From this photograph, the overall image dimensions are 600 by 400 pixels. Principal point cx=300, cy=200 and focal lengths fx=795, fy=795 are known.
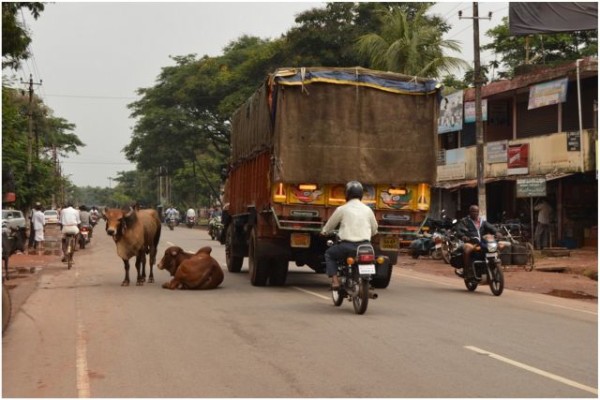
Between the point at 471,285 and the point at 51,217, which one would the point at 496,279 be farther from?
the point at 51,217

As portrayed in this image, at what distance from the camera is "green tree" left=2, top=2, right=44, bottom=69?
1802 cm

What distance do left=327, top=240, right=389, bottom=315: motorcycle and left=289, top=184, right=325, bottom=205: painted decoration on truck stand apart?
2.36 meters

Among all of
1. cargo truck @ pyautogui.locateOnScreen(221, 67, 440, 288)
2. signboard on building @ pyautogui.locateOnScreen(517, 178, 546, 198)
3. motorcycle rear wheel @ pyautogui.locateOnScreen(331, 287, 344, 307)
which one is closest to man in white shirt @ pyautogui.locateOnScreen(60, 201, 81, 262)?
cargo truck @ pyautogui.locateOnScreen(221, 67, 440, 288)

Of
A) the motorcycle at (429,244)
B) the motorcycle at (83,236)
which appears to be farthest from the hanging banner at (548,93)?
the motorcycle at (83,236)

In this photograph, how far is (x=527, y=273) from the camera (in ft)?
64.8

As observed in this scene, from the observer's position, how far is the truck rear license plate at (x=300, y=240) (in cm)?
1337

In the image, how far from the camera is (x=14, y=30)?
60.0 feet

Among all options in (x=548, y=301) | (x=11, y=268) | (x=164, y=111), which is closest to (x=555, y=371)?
(x=548, y=301)

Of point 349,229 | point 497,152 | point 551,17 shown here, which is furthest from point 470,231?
point 497,152

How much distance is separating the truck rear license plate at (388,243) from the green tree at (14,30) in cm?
1021

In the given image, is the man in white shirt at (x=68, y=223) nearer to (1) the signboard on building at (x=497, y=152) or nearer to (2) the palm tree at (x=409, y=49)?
(2) the palm tree at (x=409, y=49)

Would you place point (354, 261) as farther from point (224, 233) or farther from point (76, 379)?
point (224, 233)

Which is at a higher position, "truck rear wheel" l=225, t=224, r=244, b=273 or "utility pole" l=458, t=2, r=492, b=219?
"utility pole" l=458, t=2, r=492, b=219

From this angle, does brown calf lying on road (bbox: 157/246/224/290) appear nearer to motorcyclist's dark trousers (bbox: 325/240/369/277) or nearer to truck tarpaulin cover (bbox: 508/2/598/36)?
motorcyclist's dark trousers (bbox: 325/240/369/277)
